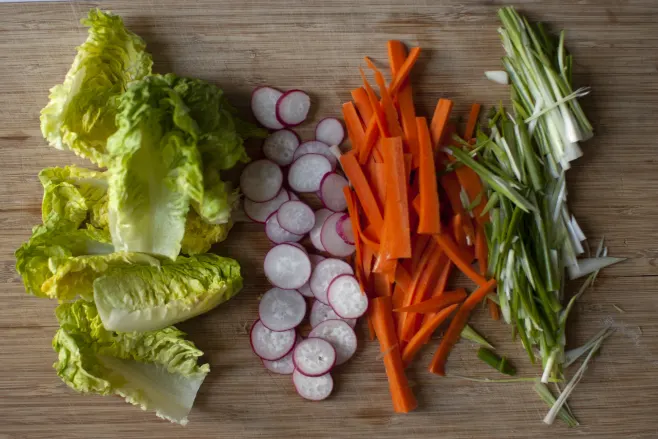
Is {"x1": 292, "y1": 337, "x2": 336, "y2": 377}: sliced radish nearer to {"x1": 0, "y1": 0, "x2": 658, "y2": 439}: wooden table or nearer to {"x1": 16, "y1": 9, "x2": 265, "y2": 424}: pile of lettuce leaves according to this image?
{"x1": 0, "y1": 0, "x2": 658, "y2": 439}: wooden table

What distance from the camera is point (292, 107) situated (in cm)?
316

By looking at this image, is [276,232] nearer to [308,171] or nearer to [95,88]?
[308,171]

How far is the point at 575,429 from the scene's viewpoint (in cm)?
326

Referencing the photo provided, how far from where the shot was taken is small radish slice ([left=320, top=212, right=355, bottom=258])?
3.15 m

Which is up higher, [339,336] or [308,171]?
[308,171]

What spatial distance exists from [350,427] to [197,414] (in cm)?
84

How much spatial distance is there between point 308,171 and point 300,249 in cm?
42

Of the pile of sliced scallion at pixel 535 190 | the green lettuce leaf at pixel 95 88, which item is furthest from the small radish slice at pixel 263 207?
the pile of sliced scallion at pixel 535 190

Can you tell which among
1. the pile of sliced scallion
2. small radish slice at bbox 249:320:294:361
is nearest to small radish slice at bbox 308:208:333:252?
small radish slice at bbox 249:320:294:361

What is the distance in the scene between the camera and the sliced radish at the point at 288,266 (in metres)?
3.15

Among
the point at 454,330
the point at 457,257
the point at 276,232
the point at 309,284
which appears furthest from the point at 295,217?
the point at 454,330

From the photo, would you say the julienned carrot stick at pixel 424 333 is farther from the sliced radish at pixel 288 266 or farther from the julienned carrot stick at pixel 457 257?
the sliced radish at pixel 288 266

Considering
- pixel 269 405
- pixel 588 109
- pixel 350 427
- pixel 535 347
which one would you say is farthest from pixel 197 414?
pixel 588 109

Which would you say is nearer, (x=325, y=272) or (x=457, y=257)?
(x=457, y=257)
